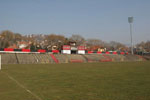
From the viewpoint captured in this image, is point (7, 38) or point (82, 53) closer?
point (82, 53)

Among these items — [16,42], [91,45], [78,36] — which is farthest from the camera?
[91,45]

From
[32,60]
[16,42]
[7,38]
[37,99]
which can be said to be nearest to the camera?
[37,99]

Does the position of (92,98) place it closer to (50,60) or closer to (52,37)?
(50,60)

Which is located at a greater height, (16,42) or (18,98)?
(16,42)

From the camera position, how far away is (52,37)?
451 feet

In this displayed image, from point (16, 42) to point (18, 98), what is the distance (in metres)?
132

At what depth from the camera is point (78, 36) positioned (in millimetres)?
154625

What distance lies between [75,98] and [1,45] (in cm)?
11355

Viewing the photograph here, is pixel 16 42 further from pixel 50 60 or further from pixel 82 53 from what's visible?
pixel 50 60

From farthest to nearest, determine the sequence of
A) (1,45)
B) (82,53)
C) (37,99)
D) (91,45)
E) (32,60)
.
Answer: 1. (91,45)
2. (1,45)
3. (82,53)
4. (32,60)
5. (37,99)

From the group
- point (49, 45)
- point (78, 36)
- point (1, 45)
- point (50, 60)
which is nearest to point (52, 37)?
point (49, 45)

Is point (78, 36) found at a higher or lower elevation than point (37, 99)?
higher

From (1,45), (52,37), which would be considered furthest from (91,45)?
(1,45)

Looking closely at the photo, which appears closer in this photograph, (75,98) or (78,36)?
(75,98)
